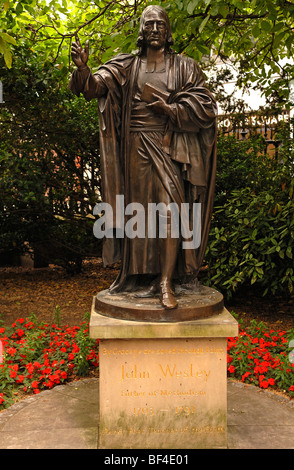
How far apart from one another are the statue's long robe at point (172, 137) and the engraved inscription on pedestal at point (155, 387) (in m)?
0.59

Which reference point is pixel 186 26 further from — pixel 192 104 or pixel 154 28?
pixel 192 104

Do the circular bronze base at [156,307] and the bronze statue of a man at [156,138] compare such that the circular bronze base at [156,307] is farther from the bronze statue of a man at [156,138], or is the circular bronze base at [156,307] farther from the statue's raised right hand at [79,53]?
the statue's raised right hand at [79,53]

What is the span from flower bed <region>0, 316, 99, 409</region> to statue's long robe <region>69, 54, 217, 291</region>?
1621 mm

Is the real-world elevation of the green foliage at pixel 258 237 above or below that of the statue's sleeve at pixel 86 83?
below

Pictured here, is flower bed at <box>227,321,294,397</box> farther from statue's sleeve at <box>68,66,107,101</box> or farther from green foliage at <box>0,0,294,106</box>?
green foliage at <box>0,0,294,106</box>

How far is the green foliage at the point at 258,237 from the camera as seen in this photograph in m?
6.27

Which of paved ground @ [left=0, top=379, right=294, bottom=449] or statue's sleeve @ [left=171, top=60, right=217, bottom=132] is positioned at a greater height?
statue's sleeve @ [left=171, top=60, right=217, bottom=132]

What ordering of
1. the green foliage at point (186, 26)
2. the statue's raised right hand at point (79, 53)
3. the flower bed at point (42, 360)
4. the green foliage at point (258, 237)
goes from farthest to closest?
1. the green foliage at point (258, 237)
2. the green foliage at point (186, 26)
3. the flower bed at point (42, 360)
4. the statue's raised right hand at point (79, 53)

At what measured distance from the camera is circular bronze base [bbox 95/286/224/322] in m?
3.18

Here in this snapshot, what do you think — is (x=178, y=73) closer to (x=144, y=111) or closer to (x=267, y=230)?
(x=144, y=111)

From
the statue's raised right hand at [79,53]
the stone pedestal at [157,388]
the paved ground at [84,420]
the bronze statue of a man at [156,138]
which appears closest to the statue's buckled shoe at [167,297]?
the bronze statue of a man at [156,138]

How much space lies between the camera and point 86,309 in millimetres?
7469

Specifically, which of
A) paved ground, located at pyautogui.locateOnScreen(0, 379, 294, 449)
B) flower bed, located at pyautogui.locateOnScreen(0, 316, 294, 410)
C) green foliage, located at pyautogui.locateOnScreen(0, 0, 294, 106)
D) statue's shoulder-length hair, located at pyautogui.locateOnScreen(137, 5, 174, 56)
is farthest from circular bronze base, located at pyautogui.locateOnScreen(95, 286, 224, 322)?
green foliage, located at pyautogui.locateOnScreen(0, 0, 294, 106)

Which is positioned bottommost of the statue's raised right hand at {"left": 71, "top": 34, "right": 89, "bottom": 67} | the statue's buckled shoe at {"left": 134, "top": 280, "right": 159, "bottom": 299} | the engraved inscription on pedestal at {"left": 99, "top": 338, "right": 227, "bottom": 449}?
the engraved inscription on pedestal at {"left": 99, "top": 338, "right": 227, "bottom": 449}
